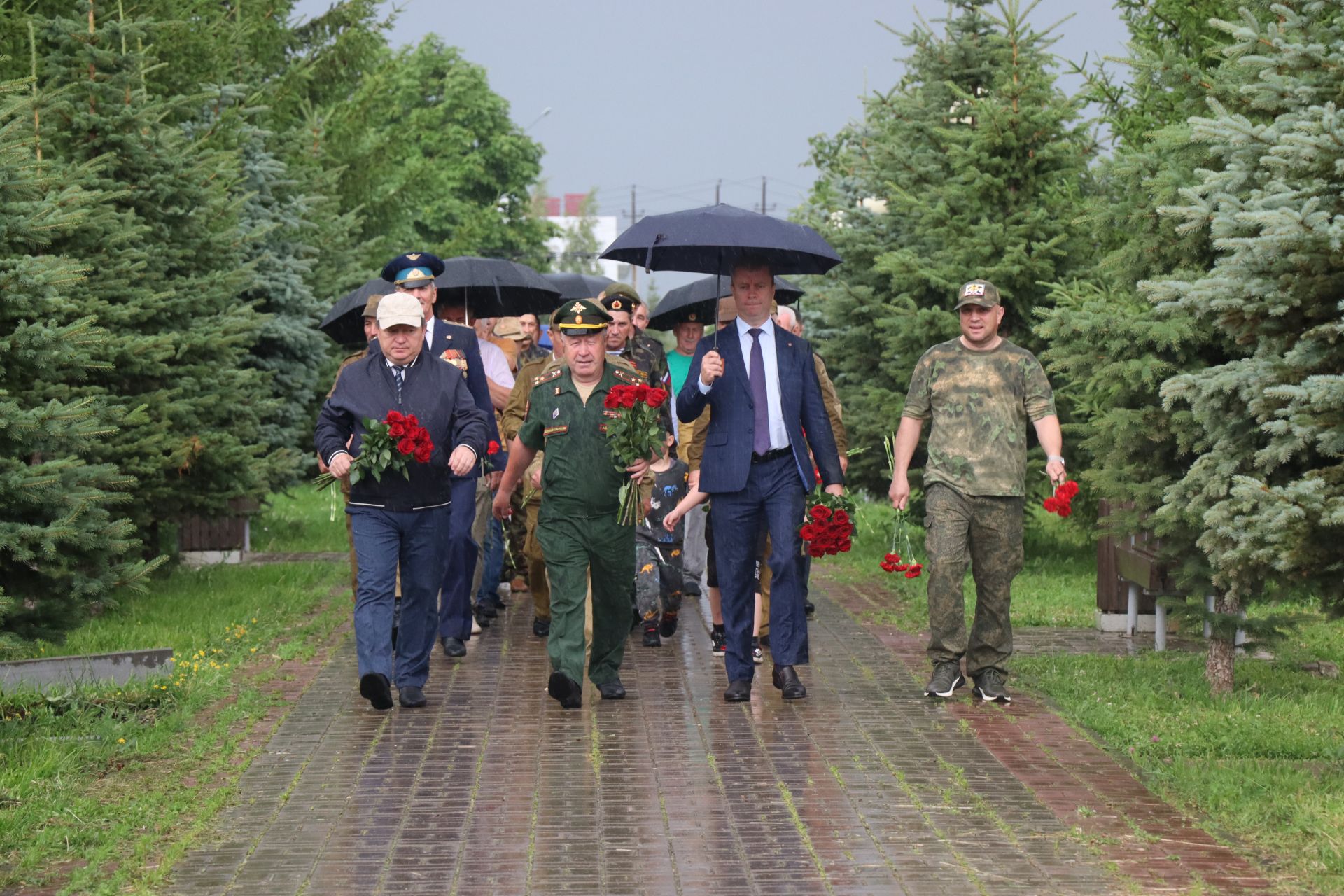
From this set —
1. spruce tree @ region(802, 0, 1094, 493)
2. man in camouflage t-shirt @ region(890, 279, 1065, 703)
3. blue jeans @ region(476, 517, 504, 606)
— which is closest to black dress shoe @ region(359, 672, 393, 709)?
man in camouflage t-shirt @ region(890, 279, 1065, 703)

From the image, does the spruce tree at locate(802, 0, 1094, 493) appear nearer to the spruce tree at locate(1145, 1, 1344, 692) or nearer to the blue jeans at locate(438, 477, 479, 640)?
the blue jeans at locate(438, 477, 479, 640)

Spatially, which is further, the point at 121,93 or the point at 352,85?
the point at 352,85

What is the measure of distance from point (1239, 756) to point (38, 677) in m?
5.92

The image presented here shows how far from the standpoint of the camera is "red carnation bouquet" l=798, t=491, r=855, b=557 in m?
9.44

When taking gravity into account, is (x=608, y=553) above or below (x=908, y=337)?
below

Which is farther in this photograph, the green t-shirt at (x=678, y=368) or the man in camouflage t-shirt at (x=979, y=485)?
the green t-shirt at (x=678, y=368)

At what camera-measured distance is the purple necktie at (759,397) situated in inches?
378

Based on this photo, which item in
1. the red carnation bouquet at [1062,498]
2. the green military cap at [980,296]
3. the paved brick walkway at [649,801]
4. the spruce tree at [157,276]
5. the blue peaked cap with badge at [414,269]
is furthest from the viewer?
the spruce tree at [157,276]

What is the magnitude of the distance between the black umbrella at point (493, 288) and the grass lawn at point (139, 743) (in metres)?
2.46

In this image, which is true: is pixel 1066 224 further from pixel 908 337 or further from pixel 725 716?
pixel 725 716

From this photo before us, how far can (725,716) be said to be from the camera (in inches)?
360

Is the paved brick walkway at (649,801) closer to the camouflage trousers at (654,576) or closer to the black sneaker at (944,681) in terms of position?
the black sneaker at (944,681)

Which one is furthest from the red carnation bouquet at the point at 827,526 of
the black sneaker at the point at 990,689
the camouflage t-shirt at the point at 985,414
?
the black sneaker at the point at 990,689

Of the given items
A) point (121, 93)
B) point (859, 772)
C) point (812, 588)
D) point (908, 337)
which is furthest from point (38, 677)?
point (908, 337)
